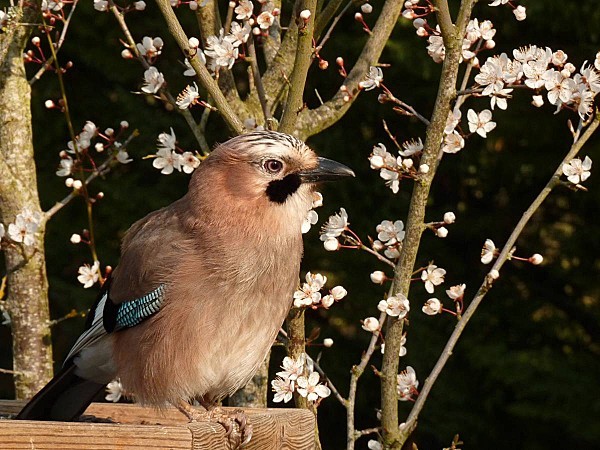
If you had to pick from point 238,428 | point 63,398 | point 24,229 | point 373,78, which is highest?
point 373,78

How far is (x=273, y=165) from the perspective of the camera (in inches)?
152

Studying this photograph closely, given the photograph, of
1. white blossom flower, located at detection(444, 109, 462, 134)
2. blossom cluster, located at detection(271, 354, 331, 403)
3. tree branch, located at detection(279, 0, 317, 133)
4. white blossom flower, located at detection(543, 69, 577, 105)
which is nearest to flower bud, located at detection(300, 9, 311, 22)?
tree branch, located at detection(279, 0, 317, 133)

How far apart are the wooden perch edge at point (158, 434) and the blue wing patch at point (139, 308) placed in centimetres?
49

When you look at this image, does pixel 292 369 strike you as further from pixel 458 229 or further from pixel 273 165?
pixel 458 229

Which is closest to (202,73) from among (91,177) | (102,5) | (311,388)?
(102,5)

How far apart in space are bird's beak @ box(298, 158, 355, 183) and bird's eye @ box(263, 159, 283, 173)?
0.08m

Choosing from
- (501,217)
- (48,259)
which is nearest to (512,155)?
(501,217)

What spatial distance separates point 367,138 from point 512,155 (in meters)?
0.88

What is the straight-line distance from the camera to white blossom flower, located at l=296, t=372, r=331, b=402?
390 centimetres

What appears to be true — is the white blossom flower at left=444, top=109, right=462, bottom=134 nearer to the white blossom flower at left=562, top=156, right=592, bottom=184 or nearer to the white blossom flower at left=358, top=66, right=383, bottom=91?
the white blossom flower at left=358, top=66, right=383, bottom=91

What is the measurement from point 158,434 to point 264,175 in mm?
1174

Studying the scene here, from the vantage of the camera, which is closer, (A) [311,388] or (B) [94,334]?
(A) [311,388]

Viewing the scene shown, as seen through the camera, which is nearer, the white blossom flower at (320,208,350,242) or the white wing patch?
the white blossom flower at (320,208,350,242)

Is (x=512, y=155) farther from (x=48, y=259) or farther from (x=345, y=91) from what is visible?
(x=48, y=259)
